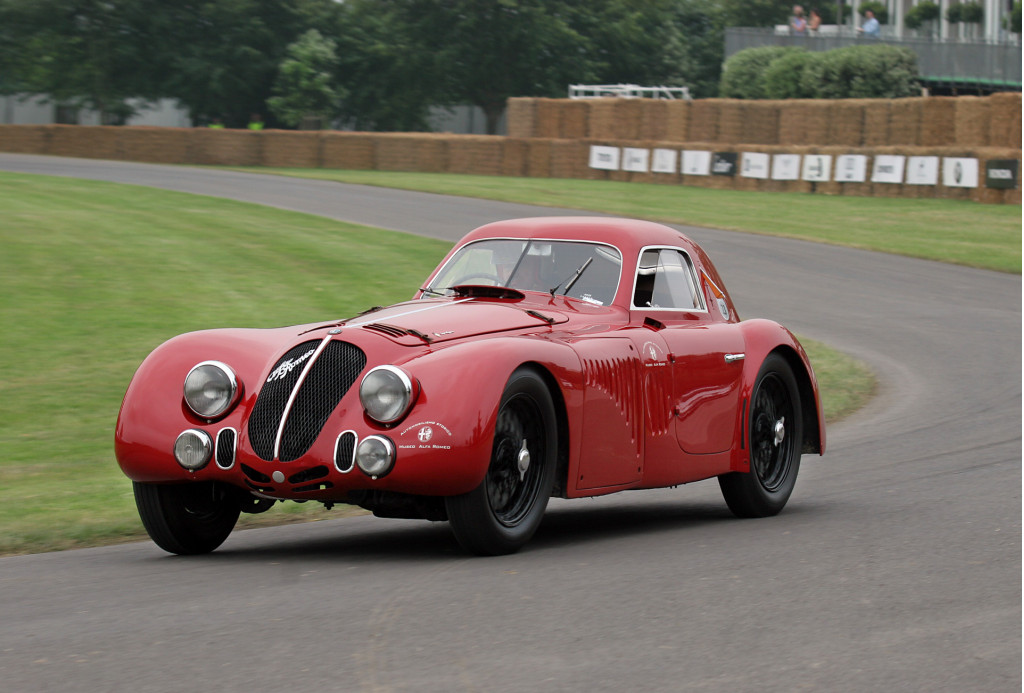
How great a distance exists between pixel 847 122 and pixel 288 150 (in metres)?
16.5

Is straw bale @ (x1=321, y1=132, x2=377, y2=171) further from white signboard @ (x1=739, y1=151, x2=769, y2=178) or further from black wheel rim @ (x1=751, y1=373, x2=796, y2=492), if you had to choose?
black wheel rim @ (x1=751, y1=373, x2=796, y2=492)

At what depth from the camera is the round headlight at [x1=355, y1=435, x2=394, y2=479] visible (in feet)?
18.6

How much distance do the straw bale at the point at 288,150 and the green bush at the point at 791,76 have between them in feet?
50.0

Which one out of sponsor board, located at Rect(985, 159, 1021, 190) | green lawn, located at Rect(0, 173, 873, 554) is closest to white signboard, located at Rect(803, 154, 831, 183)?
sponsor board, located at Rect(985, 159, 1021, 190)

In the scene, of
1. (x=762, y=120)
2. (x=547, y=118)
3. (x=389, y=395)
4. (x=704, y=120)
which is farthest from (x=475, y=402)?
(x=547, y=118)

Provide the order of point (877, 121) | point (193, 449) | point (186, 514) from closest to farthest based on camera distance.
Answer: point (193, 449) < point (186, 514) < point (877, 121)

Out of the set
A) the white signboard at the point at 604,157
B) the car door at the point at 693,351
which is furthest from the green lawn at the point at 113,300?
the white signboard at the point at 604,157

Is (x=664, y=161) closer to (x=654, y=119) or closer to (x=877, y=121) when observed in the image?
(x=654, y=119)

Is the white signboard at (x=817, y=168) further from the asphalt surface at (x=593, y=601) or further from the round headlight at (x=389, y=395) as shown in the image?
the round headlight at (x=389, y=395)

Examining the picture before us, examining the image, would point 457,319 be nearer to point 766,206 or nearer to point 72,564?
point 72,564

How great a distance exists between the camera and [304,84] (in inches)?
2368

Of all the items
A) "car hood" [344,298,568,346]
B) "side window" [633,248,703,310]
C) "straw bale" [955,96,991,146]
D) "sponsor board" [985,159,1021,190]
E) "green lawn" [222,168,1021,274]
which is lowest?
"car hood" [344,298,568,346]

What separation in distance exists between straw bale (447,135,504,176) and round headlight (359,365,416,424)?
37.3 m

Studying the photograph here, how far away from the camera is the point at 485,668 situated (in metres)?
4.26
